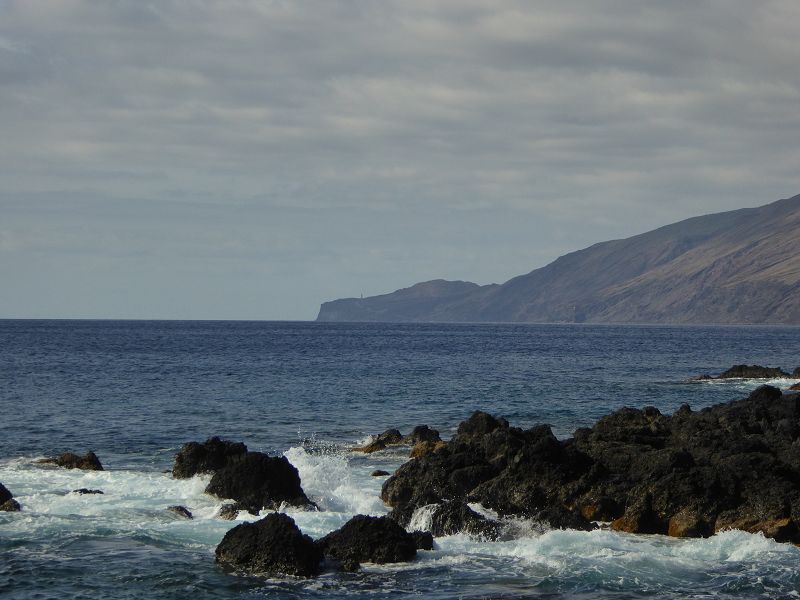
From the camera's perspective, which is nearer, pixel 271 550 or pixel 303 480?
pixel 271 550

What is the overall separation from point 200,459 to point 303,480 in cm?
406

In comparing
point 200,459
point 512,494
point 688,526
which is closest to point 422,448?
point 200,459

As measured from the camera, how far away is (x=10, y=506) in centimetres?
2973

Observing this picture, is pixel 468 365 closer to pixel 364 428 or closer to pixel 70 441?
pixel 364 428

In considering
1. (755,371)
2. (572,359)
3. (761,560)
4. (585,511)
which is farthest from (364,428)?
(572,359)

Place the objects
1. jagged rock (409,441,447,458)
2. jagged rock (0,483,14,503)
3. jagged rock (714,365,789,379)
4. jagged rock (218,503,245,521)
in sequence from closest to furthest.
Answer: jagged rock (218,503,245,521)
jagged rock (0,483,14,503)
jagged rock (409,441,447,458)
jagged rock (714,365,789,379)

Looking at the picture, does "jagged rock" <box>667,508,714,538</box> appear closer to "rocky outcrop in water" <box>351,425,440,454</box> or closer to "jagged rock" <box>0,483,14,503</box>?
"rocky outcrop in water" <box>351,425,440,454</box>

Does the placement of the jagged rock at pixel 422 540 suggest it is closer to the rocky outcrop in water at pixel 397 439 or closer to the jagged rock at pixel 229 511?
the jagged rock at pixel 229 511

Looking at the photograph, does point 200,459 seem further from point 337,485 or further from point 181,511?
point 181,511

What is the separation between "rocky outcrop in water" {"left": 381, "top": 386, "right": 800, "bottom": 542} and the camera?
27.7m

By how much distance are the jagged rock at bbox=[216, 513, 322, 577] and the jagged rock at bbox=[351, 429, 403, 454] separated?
1985 cm

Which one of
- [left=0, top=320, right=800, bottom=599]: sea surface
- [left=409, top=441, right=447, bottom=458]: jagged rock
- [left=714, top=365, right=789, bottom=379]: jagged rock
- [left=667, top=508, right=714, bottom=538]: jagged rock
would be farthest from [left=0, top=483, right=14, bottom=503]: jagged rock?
[left=714, top=365, right=789, bottom=379]: jagged rock

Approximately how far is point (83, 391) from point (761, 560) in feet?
191

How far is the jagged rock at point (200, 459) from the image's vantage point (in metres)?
35.3
